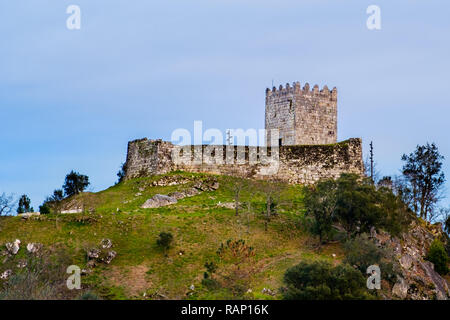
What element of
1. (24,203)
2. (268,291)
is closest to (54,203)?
(24,203)

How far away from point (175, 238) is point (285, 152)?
2090 cm

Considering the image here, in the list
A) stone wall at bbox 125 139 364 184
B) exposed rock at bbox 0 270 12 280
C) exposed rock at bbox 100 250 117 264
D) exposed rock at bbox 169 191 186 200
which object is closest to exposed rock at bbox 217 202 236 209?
exposed rock at bbox 169 191 186 200

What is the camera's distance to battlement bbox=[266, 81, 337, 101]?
71500 millimetres

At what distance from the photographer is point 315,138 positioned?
2798 inches

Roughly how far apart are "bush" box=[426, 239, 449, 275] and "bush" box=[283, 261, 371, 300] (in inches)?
722

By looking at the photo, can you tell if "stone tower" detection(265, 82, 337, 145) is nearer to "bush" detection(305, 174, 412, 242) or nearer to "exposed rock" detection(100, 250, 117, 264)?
"bush" detection(305, 174, 412, 242)

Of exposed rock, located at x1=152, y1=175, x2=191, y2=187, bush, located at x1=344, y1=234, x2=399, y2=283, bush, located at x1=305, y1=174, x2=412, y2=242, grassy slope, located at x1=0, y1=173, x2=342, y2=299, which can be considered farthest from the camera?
exposed rock, located at x1=152, y1=175, x2=191, y2=187

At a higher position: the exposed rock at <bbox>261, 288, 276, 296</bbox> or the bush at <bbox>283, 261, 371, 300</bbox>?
the bush at <bbox>283, 261, 371, 300</bbox>

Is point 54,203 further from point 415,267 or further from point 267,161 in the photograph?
point 415,267

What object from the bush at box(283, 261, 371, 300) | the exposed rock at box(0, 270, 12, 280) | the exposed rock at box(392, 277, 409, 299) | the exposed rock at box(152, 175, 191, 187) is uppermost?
the exposed rock at box(152, 175, 191, 187)
